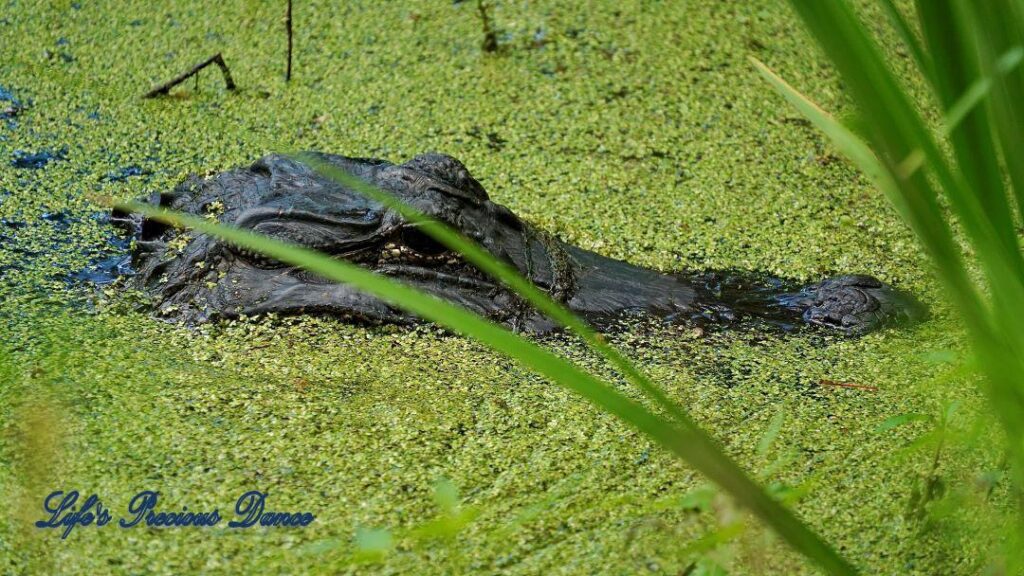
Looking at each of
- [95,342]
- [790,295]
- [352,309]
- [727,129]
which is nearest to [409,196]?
[352,309]

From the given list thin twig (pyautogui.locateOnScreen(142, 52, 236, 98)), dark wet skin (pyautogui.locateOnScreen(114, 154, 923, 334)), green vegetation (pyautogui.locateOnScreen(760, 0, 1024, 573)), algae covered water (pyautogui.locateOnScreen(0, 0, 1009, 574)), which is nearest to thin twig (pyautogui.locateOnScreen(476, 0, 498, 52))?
algae covered water (pyautogui.locateOnScreen(0, 0, 1009, 574))

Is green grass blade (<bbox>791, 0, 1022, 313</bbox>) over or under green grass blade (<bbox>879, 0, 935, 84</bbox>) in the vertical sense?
under

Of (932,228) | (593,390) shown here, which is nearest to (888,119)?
(932,228)

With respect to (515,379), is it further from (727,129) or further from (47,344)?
(727,129)

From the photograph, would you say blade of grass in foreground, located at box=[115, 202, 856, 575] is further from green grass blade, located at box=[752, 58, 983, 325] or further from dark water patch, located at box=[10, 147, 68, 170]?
dark water patch, located at box=[10, 147, 68, 170]

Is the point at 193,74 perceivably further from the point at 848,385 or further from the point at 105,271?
the point at 848,385

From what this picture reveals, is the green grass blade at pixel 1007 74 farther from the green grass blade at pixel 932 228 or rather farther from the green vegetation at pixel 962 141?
the green grass blade at pixel 932 228
